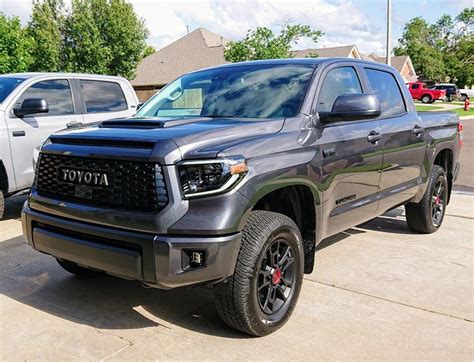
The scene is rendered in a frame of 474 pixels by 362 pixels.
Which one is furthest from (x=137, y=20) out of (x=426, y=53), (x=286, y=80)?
(x=426, y=53)

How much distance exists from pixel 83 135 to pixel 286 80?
172 cm

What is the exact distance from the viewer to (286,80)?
13.7 feet

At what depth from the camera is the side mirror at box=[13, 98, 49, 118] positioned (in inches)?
254

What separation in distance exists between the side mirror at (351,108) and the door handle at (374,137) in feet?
1.96

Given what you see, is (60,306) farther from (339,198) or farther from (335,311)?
(339,198)

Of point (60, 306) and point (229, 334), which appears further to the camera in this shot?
point (60, 306)

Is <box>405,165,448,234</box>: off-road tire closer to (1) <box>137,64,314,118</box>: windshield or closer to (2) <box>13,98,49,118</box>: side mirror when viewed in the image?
(1) <box>137,64,314,118</box>: windshield

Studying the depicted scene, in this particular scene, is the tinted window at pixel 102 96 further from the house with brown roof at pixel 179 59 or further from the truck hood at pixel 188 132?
the house with brown roof at pixel 179 59

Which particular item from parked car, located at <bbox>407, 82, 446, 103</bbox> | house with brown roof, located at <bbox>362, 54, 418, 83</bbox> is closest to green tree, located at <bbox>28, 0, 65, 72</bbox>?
parked car, located at <bbox>407, 82, 446, 103</bbox>

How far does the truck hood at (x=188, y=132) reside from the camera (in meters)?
3.10

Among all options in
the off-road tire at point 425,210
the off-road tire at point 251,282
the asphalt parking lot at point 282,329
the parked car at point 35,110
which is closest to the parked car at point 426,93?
the parked car at point 35,110

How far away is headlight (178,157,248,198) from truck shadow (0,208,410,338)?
0.94m

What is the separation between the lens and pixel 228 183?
3053mm

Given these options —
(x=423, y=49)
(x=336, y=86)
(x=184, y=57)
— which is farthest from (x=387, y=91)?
(x=423, y=49)
